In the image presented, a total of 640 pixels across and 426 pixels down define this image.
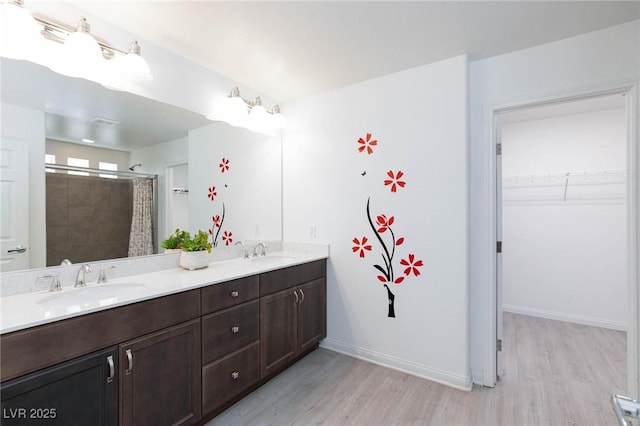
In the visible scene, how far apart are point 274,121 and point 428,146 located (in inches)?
54.9

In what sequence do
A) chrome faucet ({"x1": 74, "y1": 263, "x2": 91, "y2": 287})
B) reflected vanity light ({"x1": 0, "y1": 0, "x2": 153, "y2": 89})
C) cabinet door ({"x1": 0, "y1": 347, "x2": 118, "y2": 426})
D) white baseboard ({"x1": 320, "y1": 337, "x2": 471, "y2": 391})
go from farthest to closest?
white baseboard ({"x1": 320, "y1": 337, "x2": 471, "y2": 391}) → chrome faucet ({"x1": 74, "y1": 263, "x2": 91, "y2": 287}) → reflected vanity light ({"x1": 0, "y1": 0, "x2": 153, "y2": 89}) → cabinet door ({"x1": 0, "y1": 347, "x2": 118, "y2": 426})

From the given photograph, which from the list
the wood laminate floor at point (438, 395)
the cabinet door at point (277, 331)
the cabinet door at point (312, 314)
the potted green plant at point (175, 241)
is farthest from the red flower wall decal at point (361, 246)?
the potted green plant at point (175, 241)

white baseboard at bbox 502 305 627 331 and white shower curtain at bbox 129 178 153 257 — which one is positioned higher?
white shower curtain at bbox 129 178 153 257

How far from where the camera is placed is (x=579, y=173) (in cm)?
343

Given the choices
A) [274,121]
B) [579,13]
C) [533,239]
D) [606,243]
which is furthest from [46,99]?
[606,243]

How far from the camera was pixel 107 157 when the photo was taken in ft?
6.01

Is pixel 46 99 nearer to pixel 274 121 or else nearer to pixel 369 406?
pixel 274 121

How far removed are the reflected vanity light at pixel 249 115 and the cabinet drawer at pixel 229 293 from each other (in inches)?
52.5

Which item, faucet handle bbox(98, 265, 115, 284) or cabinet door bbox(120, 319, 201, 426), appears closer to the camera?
cabinet door bbox(120, 319, 201, 426)

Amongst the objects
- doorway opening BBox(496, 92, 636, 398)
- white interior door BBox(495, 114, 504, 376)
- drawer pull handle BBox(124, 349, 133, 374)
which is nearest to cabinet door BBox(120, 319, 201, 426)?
drawer pull handle BBox(124, 349, 133, 374)

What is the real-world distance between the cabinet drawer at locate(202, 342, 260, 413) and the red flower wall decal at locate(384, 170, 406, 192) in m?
1.56

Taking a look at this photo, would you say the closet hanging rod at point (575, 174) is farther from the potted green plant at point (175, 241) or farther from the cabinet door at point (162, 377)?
the cabinet door at point (162, 377)

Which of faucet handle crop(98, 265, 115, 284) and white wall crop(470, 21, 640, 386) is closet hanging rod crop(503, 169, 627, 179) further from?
faucet handle crop(98, 265, 115, 284)

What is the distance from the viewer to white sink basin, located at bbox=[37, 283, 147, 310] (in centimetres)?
133
